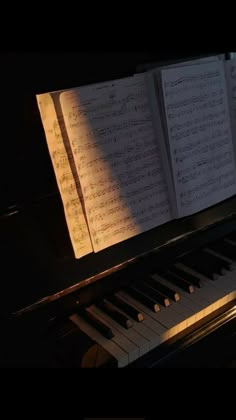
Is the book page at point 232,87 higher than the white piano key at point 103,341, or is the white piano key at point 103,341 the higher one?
the book page at point 232,87

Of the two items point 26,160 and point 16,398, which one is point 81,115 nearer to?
point 26,160

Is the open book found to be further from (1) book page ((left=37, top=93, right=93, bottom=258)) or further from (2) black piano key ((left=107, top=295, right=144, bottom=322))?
(2) black piano key ((left=107, top=295, right=144, bottom=322))

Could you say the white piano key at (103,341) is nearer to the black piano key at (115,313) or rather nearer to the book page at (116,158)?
the black piano key at (115,313)

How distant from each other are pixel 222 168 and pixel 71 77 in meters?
0.53

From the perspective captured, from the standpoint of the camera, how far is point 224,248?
1.31 m

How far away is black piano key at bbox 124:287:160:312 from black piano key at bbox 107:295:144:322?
0.04m

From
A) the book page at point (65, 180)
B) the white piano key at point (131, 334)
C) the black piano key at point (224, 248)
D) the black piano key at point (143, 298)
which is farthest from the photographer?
the black piano key at point (224, 248)

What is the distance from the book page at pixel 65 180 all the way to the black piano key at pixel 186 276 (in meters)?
0.37

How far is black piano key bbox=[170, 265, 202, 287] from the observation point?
3.84 feet

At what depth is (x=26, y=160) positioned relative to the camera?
924 millimetres

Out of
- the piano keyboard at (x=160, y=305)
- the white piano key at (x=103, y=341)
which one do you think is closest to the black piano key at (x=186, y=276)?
the piano keyboard at (x=160, y=305)

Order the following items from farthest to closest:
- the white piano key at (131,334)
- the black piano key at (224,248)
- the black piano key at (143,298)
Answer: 1. the black piano key at (224,248)
2. the black piano key at (143,298)
3. the white piano key at (131,334)

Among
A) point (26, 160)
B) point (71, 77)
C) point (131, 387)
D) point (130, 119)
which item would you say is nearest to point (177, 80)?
point (130, 119)

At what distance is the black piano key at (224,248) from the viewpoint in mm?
1287
